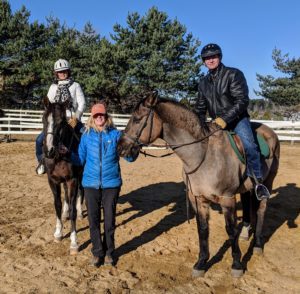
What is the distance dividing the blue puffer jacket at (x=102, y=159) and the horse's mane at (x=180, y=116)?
826 mm

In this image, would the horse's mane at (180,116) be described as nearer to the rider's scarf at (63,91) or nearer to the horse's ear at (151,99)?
the horse's ear at (151,99)

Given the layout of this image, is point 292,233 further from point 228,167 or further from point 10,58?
point 10,58

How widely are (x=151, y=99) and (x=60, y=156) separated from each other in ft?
6.09

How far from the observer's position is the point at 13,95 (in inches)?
1183

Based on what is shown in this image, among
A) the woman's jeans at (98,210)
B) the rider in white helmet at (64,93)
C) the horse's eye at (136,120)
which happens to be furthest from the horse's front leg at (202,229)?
the rider in white helmet at (64,93)

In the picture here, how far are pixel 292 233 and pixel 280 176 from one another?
4.95 metres

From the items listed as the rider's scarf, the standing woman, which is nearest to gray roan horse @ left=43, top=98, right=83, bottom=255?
the standing woman

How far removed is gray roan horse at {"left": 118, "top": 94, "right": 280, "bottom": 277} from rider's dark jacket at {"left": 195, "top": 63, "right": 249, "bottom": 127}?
32 cm

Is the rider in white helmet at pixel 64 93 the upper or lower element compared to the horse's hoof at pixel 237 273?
upper

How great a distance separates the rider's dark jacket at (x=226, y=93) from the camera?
441cm

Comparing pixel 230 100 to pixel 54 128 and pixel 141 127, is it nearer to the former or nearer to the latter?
pixel 141 127

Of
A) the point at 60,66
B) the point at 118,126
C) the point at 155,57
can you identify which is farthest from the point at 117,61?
the point at 60,66

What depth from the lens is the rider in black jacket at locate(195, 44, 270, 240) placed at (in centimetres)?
443

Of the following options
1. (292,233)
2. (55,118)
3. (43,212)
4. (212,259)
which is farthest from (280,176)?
(55,118)
